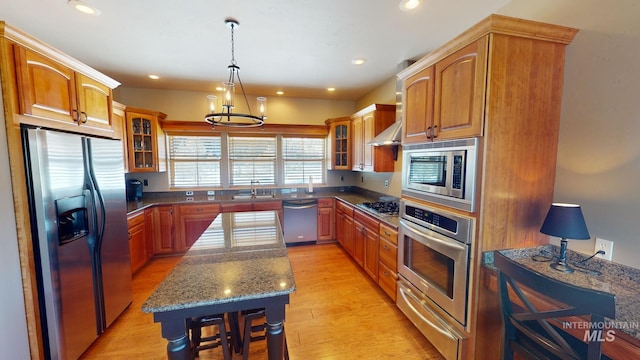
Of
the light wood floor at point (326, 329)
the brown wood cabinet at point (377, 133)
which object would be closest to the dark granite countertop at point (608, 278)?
the light wood floor at point (326, 329)

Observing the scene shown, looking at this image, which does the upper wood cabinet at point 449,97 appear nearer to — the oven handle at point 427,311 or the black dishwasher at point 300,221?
the oven handle at point 427,311

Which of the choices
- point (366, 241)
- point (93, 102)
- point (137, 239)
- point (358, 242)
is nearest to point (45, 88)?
point (93, 102)

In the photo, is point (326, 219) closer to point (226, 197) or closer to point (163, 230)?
point (226, 197)

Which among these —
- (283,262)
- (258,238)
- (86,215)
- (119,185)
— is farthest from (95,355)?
(283,262)

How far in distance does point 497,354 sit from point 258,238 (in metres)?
1.91

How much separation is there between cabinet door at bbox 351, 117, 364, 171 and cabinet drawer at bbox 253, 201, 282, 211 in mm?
1494

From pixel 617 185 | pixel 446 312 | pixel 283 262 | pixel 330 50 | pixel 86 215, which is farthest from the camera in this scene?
pixel 330 50

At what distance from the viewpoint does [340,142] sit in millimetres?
4566

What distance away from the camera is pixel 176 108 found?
4254mm

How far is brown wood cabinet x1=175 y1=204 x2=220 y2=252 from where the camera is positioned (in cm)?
389

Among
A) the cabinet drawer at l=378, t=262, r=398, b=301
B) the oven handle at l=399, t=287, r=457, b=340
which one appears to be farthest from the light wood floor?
the oven handle at l=399, t=287, r=457, b=340

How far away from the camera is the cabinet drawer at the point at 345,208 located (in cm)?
378

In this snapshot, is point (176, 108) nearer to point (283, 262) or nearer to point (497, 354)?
point (283, 262)

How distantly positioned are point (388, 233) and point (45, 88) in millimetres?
3092
